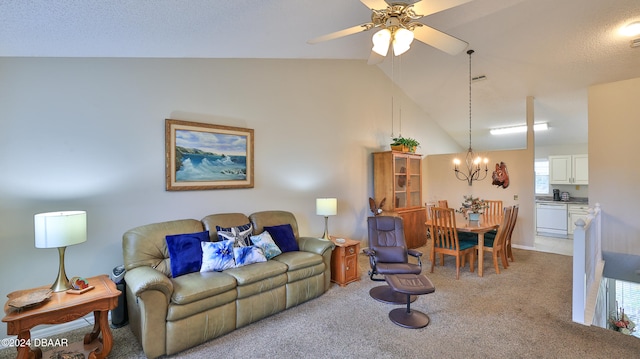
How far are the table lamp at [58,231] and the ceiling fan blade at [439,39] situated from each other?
3.09 meters

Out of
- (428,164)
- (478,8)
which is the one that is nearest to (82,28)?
(478,8)

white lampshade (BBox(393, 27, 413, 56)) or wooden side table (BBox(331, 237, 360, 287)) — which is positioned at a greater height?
white lampshade (BBox(393, 27, 413, 56))

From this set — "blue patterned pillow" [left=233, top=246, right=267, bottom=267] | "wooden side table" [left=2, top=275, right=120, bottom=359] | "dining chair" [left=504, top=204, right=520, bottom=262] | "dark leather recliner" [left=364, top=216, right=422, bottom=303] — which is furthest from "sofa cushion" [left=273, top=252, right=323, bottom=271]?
"dining chair" [left=504, top=204, right=520, bottom=262]

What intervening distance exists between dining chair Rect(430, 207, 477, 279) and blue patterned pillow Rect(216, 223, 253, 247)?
2649 millimetres

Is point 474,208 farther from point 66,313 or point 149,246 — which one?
point 66,313

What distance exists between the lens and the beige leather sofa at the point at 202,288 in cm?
220

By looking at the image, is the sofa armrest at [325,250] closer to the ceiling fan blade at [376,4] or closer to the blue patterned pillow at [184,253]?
the blue patterned pillow at [184,253]

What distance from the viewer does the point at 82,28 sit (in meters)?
2.19

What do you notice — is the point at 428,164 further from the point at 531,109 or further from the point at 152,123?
the point at 152,123

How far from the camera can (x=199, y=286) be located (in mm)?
2414

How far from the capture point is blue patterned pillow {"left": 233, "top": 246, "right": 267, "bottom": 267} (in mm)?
2941

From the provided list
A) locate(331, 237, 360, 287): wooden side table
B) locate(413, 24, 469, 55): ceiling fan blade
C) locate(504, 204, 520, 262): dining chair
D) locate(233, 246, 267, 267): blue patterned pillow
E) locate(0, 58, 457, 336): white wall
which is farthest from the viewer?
locate(504, 204, 520, 262): dining chair

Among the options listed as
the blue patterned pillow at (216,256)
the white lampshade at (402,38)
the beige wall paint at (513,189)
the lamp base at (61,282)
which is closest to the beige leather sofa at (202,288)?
the blue patterned pillow at (216,256)

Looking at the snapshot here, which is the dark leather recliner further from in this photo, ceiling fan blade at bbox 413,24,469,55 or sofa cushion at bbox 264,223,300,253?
ceiling fan blade at bbox 413,24,469,55
